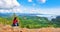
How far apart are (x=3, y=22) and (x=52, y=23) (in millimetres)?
642

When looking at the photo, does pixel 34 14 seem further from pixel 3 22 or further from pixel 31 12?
pixel 3 22

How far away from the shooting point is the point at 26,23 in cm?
167

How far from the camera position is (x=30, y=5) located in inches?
66.9

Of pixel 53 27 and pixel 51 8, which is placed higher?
pixel 51 8

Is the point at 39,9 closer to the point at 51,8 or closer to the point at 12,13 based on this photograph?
the point at 51,8

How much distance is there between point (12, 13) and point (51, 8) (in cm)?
52

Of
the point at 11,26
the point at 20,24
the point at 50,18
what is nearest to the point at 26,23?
the point at 20,24

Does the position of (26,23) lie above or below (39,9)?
below

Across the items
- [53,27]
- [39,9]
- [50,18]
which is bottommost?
[53,27]

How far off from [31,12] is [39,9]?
113 mm

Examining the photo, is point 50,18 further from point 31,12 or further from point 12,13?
point 12,13

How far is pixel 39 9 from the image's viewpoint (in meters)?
1.71

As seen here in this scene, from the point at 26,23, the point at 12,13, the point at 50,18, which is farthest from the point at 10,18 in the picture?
the point at 50,18

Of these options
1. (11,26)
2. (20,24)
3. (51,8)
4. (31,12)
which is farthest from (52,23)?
(11,26)
